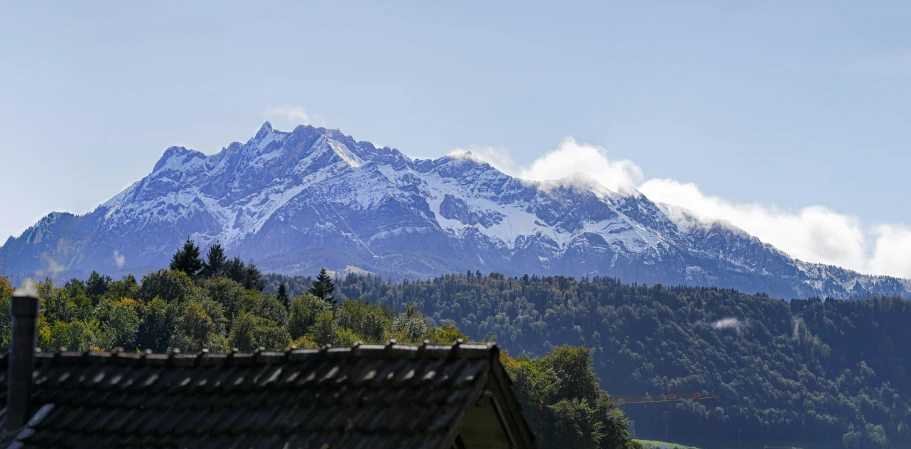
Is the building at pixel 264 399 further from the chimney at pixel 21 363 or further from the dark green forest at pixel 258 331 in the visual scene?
the dark green forest at pixel 258 331

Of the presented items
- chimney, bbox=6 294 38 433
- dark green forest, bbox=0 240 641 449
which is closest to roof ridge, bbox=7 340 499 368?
chimney, bbox=6 294 38 433

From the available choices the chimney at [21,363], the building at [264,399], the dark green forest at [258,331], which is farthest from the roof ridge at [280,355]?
the dark green forest at [258,331]

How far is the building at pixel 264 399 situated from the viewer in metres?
7.04

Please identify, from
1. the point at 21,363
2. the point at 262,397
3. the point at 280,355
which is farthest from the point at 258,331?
the point at 262,397

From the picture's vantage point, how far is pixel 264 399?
7652 mm

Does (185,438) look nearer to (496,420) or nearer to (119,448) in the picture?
(119,448)

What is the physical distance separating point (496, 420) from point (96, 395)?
10.6 feet

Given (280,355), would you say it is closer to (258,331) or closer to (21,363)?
(21,363)

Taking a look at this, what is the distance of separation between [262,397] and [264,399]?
20 millimetres

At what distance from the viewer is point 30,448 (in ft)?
27.3

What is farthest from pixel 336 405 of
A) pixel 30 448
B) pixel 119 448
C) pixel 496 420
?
pixel 30 448

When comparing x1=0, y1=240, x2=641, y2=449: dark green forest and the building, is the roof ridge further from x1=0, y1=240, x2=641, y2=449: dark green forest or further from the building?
x1=0, y1=240, x2=641, y2=449: dark green forest

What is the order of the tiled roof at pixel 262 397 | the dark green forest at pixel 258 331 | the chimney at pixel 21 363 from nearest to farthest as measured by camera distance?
1. the tiled roof at pixel 262 397
2. the chimney at pixel 21 363
3. the dark green forest at pixel 258 331

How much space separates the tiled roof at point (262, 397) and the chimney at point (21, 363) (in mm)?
105
